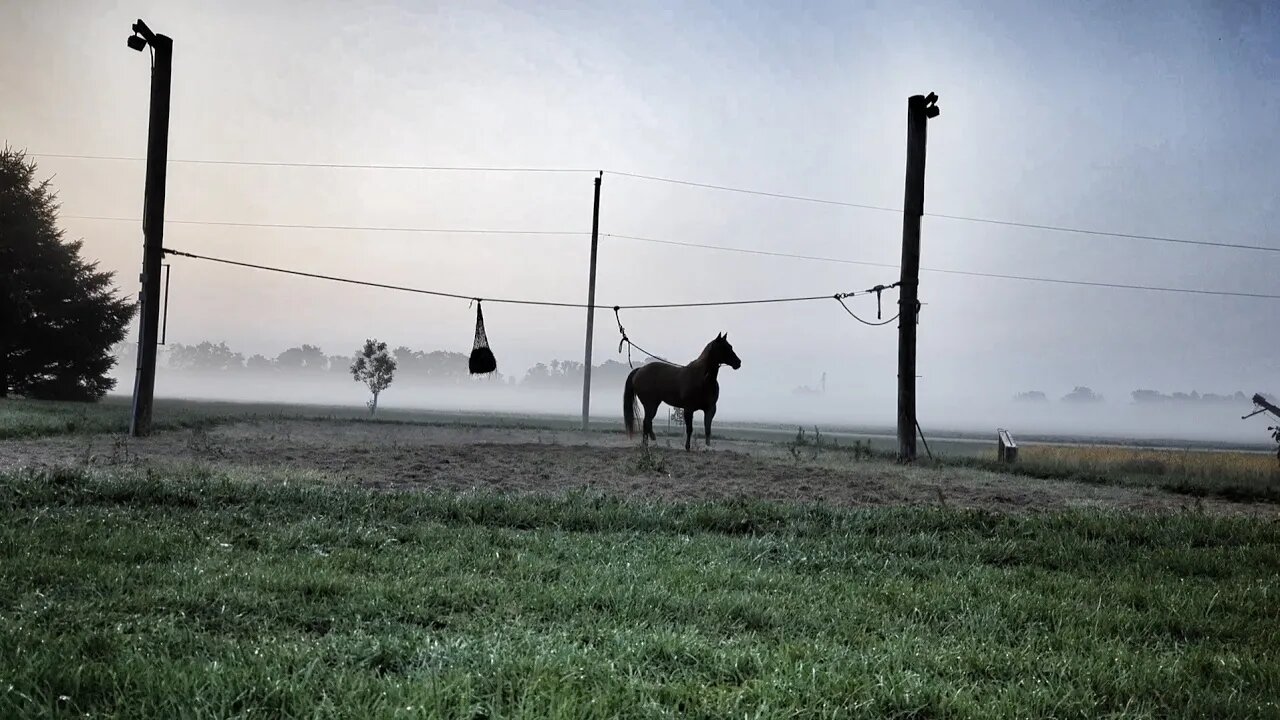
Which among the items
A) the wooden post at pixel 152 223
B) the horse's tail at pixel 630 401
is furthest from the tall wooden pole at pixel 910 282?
the wooden post at pixel 152 223

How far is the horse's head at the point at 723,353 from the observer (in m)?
14.4

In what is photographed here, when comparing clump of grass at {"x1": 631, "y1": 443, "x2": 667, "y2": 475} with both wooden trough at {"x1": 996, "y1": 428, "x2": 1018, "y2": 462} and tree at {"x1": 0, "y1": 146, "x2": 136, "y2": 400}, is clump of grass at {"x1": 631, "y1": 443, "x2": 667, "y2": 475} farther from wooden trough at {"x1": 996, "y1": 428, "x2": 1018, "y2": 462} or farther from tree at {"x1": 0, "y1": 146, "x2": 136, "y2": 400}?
tree at {"x1": 0, "y1": 146, "x2": 136, "y2": 400}

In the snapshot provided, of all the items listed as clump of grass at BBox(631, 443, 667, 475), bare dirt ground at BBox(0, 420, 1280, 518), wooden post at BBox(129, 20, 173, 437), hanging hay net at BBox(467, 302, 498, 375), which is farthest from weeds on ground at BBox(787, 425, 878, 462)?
wooden post at BBox(129, 20, 173, 437)

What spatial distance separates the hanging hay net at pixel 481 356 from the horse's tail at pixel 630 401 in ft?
9.59

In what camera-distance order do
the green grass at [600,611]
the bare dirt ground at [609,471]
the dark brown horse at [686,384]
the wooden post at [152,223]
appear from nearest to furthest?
the green grass at [600,611], the bare dirt ground at [609,471], the wooden post at [152,223], the dark brown horse at [686,384]

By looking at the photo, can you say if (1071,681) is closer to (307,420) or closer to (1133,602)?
(1133,602)

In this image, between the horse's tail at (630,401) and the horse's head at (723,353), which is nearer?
the horse's head at (723,353)

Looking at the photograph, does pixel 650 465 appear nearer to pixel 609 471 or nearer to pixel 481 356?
pixel 609 471

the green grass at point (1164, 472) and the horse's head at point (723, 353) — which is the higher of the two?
the horse's head at point (723, 353)

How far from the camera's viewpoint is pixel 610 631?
13.0 feet

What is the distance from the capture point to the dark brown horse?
14.5m

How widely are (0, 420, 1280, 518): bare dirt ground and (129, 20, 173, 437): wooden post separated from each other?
87cm

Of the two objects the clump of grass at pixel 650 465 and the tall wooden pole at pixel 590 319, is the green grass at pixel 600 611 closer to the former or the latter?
the clump of grass at pixel 650 465

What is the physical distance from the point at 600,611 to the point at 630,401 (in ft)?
41.0
